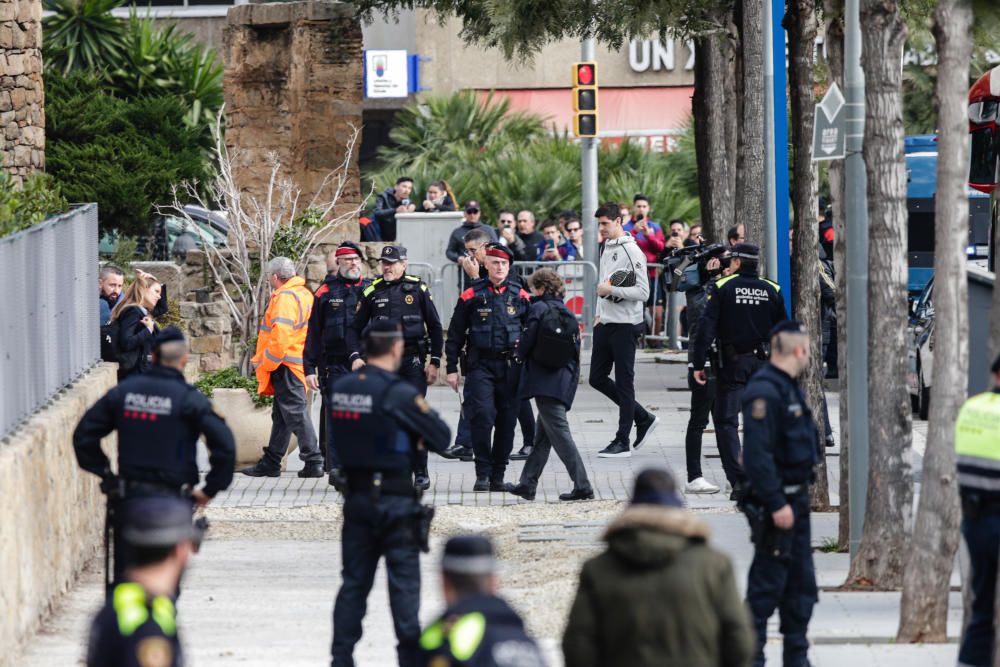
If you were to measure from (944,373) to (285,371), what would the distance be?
6.69 m

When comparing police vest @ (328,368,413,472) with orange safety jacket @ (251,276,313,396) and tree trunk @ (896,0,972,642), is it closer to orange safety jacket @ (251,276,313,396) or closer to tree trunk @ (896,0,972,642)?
tree trunk @ (896,0,972,642)

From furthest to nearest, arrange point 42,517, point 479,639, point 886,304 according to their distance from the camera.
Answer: point 886,304, point 42,517, point 479,639

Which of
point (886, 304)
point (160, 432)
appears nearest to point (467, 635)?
point (160, 432)

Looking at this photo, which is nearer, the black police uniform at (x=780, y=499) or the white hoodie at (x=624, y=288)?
the black police uniform at (x=780, y=499)

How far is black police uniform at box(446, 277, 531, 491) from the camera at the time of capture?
44.7 feet

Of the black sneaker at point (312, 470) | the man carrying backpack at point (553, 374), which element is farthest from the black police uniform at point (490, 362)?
the black sneaker at point (312, 470)

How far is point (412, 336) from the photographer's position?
13.5 m

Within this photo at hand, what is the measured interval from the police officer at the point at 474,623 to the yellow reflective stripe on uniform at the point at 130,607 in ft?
2.56

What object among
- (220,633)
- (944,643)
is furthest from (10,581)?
(944,643)

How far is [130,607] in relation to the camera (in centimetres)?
509

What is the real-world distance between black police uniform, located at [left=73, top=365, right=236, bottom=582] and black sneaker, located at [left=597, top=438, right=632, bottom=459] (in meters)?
7.14

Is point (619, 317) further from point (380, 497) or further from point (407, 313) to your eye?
point (380, 497)

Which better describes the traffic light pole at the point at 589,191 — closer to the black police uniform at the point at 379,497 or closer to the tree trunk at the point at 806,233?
the tree trunk at the point at 806,233

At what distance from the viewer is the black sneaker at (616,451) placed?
50.6 ft
